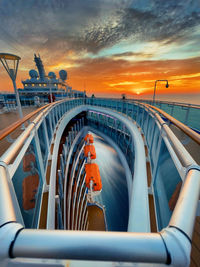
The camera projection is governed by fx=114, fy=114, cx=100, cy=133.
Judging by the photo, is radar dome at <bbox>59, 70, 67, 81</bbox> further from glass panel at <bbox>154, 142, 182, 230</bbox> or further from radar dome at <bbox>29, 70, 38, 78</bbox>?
glass panel at <bbox>154, 142, 182, 230</bbox>

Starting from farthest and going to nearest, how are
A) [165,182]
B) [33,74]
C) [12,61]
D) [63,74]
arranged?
[63,74]
[33,74]
[12,61]
[165,182]

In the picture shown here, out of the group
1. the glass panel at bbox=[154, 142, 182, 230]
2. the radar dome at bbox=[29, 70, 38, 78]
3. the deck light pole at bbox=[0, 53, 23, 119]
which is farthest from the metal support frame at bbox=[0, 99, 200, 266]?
the radar dome at bbox=[29, 70, 38, 78]

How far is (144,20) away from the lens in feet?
31.5

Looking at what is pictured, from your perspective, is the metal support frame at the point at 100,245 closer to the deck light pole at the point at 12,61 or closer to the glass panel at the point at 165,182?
the glass panel at the point at 165,182

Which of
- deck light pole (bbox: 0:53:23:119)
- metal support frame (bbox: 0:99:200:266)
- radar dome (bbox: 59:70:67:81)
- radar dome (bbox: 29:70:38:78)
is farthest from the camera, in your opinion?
radar dome (bbox: 59:70:67:81)

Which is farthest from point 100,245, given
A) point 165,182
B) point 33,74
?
point 33,74

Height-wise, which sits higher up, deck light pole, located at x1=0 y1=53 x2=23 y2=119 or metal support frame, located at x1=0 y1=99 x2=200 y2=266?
deck light pole, located at x1=0 y1=53 x2=23 y2=119

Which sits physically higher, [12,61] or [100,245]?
[12,61]

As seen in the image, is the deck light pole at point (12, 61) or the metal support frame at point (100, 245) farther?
the deck light pole at point (12, 61)

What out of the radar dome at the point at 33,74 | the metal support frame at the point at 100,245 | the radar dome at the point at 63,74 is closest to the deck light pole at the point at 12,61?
the metal support frame at the point at 100,245

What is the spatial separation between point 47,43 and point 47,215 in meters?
17.6

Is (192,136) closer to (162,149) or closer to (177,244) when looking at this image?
(162,149)

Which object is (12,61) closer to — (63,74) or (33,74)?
(63,74)

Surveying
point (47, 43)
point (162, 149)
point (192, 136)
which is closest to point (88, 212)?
point (162, 149)
